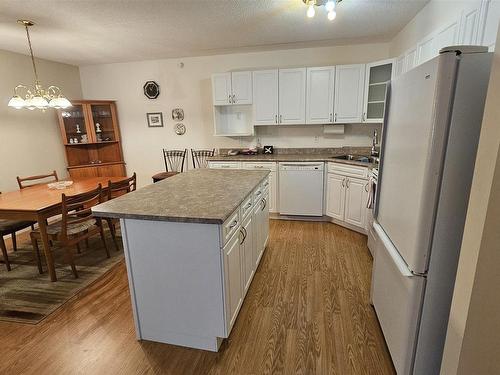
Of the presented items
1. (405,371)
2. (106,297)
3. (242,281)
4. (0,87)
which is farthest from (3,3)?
(405,371)

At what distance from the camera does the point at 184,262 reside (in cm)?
163

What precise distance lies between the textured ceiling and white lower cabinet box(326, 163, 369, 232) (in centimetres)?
169

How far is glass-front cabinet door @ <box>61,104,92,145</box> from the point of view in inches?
177

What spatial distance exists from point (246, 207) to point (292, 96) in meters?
2.51

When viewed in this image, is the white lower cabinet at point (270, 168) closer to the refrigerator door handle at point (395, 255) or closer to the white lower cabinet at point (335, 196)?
the white lower cabinet at point (335, 196)

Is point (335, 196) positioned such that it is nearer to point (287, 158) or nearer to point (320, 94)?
point (287, 158)

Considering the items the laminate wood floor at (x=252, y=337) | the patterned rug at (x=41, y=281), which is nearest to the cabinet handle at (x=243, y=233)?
the laminate wood floor at (x=252, y=337)

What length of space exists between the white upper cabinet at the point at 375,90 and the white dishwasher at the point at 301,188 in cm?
97

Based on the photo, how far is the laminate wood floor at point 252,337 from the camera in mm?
1653

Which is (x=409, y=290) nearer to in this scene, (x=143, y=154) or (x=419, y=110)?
(x=419, y=110)

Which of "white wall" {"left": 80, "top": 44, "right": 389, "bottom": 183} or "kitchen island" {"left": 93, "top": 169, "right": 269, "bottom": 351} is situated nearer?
"kitchen island" {"left": 93, "top": 169, "right": 269, "bottom": 351}

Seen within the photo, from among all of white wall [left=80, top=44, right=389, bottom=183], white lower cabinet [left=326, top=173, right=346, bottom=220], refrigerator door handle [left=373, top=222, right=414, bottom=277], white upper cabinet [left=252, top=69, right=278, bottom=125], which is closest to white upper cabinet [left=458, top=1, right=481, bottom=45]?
refrigerator door handle [left=373, top=222, right=414, bottom=277]

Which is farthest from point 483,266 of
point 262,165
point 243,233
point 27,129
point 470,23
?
point 27,129

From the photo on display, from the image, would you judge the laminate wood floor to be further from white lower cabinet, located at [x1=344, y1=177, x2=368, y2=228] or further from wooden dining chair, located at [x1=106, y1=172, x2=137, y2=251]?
white lower cabinet, located at [x1=344, y1=177, x2=368, y2=228]
